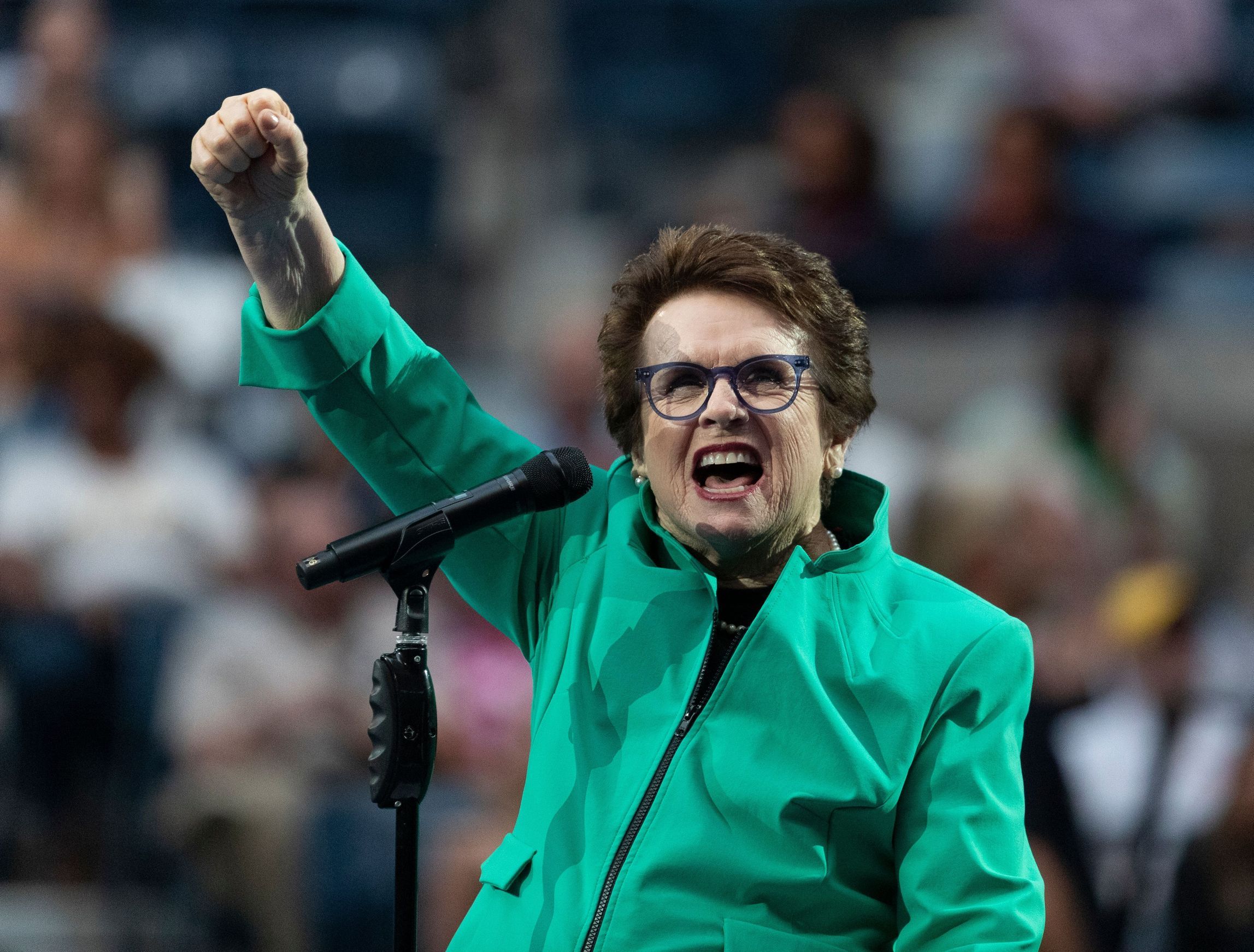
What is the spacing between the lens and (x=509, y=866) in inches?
67.9

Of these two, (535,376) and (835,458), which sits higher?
(535,376)

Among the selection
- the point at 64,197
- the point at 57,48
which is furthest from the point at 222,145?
the point at 57,48

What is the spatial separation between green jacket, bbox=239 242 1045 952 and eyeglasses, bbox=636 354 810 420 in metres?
0.14

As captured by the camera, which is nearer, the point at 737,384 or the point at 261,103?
the point at 261,103

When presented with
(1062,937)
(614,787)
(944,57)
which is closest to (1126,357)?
(1062,937)

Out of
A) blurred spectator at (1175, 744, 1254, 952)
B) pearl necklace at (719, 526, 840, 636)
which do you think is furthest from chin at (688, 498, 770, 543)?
blurred spectator at (1175, 744, 1254, 952)

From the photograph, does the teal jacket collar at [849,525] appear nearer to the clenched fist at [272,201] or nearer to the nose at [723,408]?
the nose at [723,408]

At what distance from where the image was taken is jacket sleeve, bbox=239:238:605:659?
1763 mm

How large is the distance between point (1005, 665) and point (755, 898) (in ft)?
1.17

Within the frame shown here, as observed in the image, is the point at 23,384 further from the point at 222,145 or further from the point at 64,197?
the point at 222,145

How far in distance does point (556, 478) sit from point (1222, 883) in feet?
8.27

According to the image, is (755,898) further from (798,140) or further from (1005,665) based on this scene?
(798,140)

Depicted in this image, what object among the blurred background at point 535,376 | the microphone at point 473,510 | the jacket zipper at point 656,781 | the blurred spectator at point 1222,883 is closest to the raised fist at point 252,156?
the microphone at point 473,510

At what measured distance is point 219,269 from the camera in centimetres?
532
